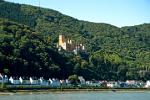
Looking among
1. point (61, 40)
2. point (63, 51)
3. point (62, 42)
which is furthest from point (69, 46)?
point (63, 51)

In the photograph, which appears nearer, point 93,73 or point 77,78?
point 77,78

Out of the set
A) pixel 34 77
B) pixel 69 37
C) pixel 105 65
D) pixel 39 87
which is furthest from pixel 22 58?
pixel 69 37

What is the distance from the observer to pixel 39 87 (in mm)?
76375


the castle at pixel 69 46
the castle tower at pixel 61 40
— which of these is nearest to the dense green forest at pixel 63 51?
the castle tower at pixel 61 40

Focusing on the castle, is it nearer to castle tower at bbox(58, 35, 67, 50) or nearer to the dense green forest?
castle tower at bbox(58, 35, 67, 50)

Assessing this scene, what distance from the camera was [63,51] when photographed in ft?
413

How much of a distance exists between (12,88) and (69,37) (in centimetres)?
8933

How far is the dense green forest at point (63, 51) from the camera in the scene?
285ft

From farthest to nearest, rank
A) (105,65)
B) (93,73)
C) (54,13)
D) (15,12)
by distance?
1. (54,13)
2. (15,12)
3. (105,65)
4. (93,73)

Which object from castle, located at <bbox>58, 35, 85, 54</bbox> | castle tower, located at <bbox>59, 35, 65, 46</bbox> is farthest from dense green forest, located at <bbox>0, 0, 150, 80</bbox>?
castle, located at <bbox>58, 35, 85, 54</bbox>

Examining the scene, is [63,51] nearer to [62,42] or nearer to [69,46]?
[69,46]

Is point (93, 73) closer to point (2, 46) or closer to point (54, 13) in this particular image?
point (2, 46)

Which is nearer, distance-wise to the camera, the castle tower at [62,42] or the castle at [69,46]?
the castle at [69,46]

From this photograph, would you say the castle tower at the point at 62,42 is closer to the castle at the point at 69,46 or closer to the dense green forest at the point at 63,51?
the castle at the point at 69,46
